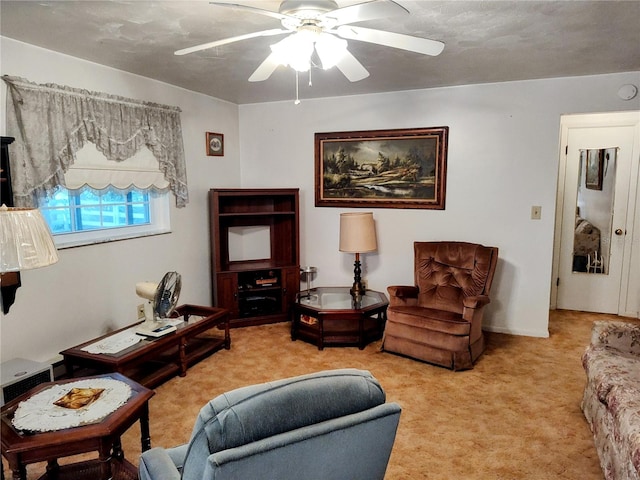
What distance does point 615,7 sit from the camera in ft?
7.08

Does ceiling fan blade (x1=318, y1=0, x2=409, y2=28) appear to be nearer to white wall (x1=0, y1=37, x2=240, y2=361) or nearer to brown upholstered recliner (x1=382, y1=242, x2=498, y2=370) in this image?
white wall (x1=0, y1=37, x2=240, y2=361)

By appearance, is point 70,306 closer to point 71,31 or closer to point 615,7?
point 71,31

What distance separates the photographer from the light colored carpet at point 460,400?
2.24 meters

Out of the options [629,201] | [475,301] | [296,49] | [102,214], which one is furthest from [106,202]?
[629,201]

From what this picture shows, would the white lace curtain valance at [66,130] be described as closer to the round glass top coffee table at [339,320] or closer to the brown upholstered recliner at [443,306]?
the round glass top coffee table at [339,320]

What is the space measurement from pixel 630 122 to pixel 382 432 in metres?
4.56

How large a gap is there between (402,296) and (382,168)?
1361 mm

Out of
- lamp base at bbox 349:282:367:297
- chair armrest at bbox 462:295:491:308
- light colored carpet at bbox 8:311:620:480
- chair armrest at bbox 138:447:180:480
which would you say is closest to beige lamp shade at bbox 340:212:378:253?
lamp base at bbox 349:282:367:297

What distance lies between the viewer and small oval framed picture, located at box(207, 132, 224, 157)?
14.6 feet

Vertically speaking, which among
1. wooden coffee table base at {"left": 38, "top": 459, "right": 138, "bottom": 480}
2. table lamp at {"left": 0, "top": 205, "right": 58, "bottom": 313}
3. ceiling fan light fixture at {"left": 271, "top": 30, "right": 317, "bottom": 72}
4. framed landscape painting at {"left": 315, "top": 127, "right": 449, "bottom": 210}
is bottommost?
wooden coffee table base at {"left": 38, "top": 459, "right": 138, "bottom": 480}

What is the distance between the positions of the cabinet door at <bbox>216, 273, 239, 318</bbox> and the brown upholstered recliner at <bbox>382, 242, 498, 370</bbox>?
60.6 inches

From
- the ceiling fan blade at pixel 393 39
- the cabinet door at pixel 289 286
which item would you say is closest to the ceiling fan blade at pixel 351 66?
the ceiling fan blade at pixel 393 39

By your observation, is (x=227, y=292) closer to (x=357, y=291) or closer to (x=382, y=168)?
(x=357, y=291)

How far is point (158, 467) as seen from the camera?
4.66 feet
